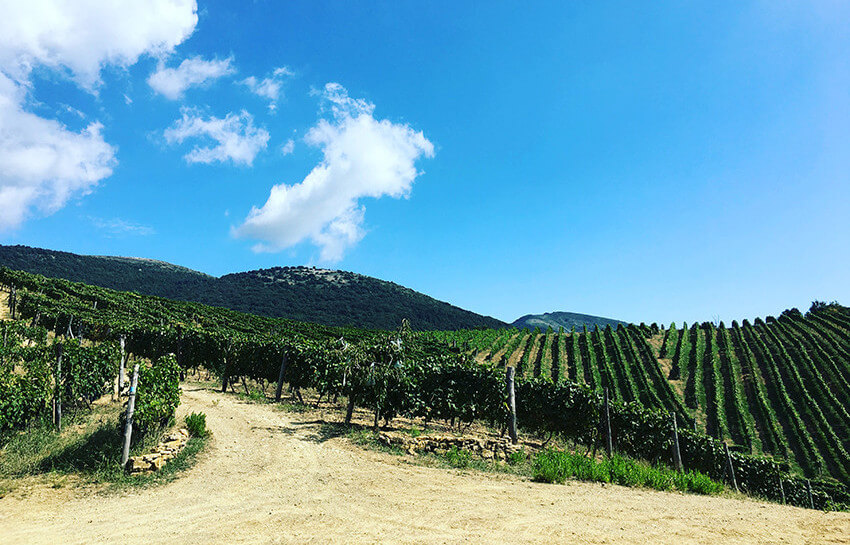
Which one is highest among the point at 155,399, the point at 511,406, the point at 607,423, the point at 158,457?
the point at 155,399

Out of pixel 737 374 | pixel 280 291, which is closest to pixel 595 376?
pixel 737 374

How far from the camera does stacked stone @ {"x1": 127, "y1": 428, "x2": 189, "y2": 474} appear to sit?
8.64m

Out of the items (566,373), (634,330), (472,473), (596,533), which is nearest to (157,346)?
(472,473)

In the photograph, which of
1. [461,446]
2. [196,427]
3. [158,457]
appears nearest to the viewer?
[158,457]

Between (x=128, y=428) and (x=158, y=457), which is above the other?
(x=128, y=428)

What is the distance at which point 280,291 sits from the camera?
15738 centimetres

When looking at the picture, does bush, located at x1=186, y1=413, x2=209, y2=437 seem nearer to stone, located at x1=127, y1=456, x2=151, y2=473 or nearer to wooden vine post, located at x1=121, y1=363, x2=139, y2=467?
wooden vine post, located at x1=121, y1=363, x2=139, y2=467

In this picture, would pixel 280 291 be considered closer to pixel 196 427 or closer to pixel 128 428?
pixel 196 427

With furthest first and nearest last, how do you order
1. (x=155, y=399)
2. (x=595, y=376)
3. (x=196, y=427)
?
(x=595, y=376) → (x=196, y=427) → (x=155, y=399)

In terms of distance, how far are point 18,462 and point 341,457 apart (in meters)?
6.85

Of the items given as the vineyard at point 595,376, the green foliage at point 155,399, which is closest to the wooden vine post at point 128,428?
the green foliage at point 155,399

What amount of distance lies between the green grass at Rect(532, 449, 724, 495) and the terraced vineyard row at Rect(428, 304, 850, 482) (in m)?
8.04

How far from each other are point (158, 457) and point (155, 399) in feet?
7.55

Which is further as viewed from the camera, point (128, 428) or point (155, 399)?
point (155, 399)
